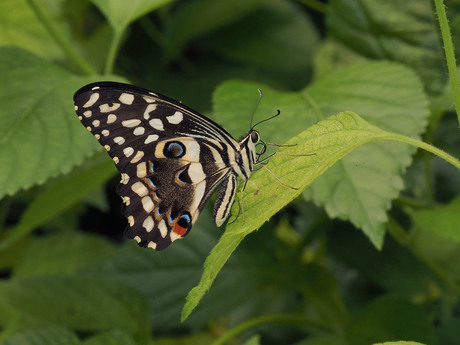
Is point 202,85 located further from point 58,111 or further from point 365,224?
point 365,224

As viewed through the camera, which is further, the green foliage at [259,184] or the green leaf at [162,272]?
the green leaf at [162,272]

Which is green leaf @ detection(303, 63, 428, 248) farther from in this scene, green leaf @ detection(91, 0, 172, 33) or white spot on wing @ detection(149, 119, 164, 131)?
green leaf @ detection(91, 0, 172, 33)

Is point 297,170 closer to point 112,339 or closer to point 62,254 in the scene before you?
point 112,339

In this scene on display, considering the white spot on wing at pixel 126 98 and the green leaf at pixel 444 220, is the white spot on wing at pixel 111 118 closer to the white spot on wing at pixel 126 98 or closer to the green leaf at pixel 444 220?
the white spot on wing at pixel 126 98

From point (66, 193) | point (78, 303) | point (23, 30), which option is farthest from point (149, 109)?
point (23, 30)

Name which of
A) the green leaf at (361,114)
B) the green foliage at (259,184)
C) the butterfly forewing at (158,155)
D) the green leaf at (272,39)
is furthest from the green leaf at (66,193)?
the green leaf at (272,39)

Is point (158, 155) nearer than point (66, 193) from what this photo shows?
Yes
